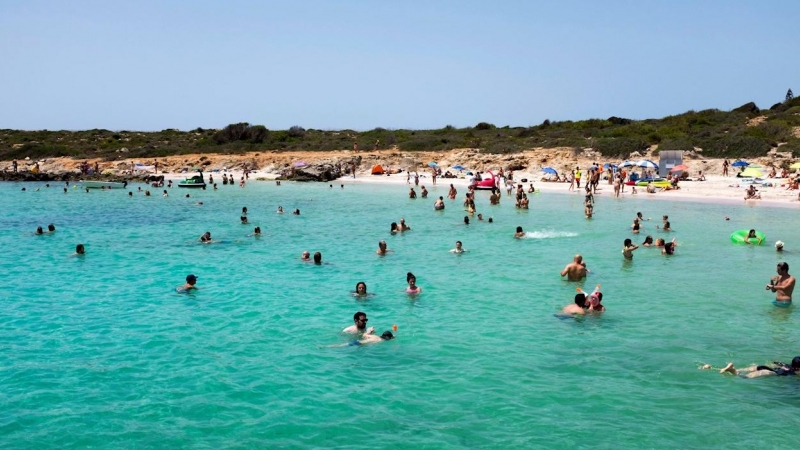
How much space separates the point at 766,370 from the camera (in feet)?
34.4

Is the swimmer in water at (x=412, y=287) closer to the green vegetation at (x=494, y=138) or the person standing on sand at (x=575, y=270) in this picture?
the person standing on sand at (x=575, y=270)

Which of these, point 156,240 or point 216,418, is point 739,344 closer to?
point 216,418

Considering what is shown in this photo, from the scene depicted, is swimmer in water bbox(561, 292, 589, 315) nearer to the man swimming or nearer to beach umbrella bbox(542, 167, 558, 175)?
the man swimming

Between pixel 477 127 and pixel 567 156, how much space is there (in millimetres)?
33403

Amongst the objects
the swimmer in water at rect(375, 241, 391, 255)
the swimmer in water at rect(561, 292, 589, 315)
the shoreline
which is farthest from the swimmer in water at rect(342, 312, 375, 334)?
the shoreline

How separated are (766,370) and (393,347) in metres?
6.19

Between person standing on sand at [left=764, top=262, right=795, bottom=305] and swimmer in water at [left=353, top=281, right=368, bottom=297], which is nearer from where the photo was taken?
person standing on sand at [left=764, top=262, right=795, bottom=305]

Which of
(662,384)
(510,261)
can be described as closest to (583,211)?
(510,261)

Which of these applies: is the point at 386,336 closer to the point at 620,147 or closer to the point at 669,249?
the point at 669,249

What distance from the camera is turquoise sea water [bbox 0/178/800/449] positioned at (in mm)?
8797

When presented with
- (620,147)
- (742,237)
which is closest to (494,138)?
(620,147)

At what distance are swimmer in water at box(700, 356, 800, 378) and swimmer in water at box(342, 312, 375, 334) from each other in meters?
5.96

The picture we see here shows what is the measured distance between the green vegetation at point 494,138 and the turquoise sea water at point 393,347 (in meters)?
32.6

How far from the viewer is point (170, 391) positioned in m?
10.1
